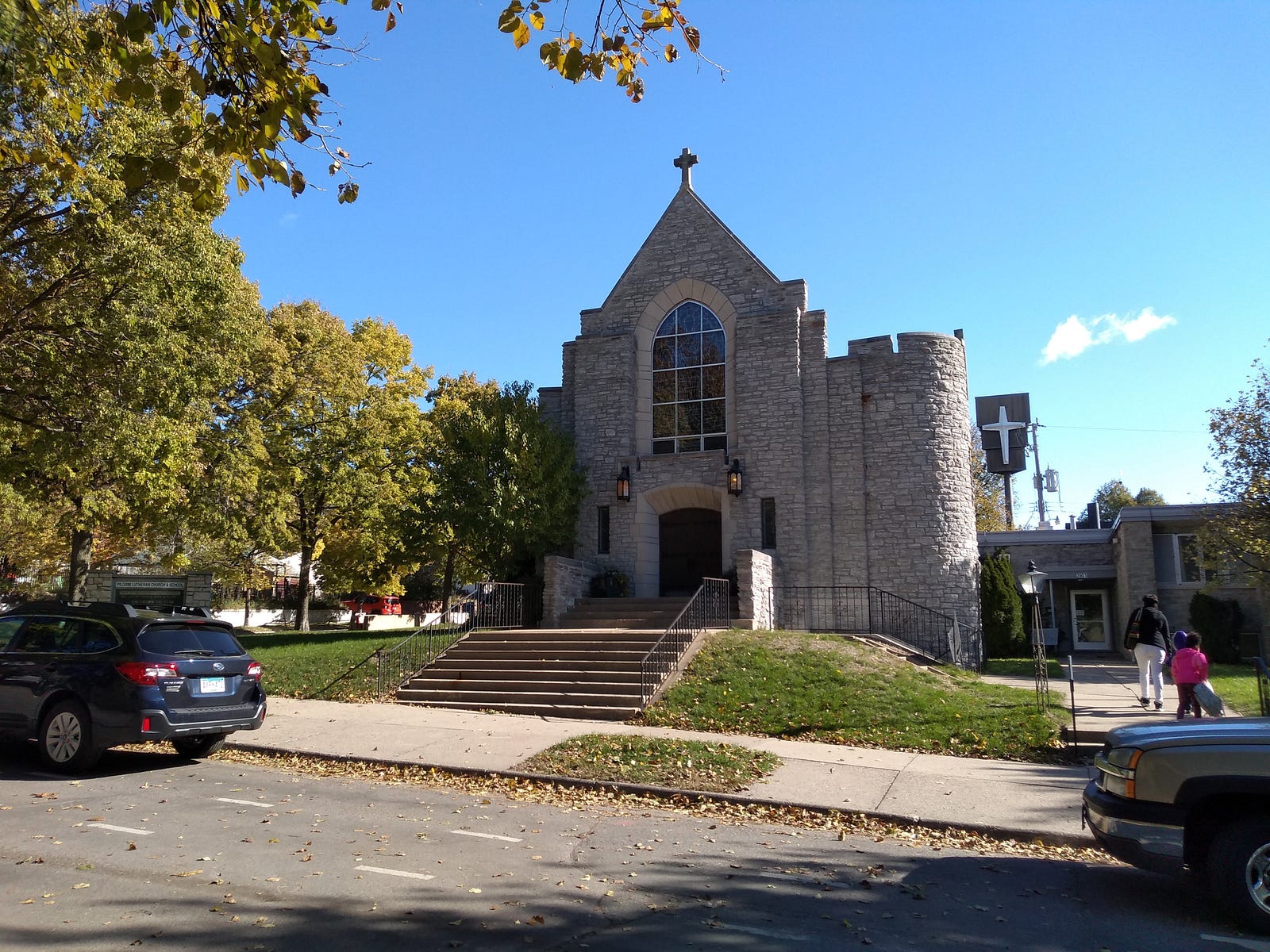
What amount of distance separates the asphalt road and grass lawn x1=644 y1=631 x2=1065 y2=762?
3835 mm

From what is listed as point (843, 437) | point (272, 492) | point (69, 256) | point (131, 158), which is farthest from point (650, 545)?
point (131, 158)

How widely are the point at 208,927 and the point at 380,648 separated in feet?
34.9

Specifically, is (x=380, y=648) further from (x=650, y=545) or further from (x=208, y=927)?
(x=208, y=927)

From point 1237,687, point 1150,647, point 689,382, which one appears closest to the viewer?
point 1150,647

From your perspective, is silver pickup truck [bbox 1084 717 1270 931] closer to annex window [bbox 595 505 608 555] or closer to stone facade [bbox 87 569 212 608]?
annex window [bbox 595 505 608 555]

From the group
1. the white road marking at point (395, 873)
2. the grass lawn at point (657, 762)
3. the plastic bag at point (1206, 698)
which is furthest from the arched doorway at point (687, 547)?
the white road marking at point (395, 873)

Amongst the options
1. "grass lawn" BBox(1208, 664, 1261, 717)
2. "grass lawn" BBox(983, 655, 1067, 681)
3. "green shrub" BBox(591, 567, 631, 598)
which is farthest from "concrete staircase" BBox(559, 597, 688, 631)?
"grass lawn" BBox(1208, 664, 1261, 717)

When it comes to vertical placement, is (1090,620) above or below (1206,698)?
above

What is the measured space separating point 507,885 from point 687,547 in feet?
54.4

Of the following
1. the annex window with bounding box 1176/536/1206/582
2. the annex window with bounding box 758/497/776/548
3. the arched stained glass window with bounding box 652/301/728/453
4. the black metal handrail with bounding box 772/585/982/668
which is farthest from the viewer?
the annex window with bounding box 1176/536/1206/582

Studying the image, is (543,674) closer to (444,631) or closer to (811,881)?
(444,631)

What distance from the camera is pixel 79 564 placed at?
1872cm

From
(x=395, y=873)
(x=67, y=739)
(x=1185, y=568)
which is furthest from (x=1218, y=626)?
(x=67, y=739)

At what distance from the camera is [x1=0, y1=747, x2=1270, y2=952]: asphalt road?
4547mm
